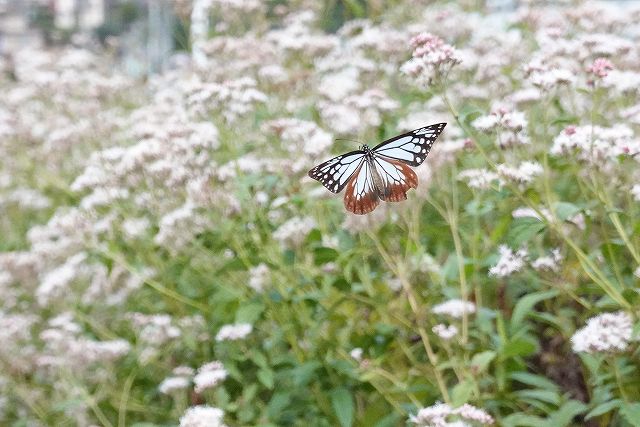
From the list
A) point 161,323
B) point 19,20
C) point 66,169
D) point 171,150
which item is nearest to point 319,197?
point 171,150

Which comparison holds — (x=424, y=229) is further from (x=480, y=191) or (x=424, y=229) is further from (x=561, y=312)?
(x=561, y=312)

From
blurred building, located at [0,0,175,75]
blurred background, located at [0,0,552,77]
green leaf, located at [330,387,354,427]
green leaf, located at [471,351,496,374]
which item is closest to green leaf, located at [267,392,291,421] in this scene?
green leaf, located at [330,387,354,427]

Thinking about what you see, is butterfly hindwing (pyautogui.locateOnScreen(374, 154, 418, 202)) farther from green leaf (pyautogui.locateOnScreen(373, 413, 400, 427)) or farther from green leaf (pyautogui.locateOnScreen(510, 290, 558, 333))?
green leaf (pyautogui.locateOnScreen(373, 413, 400, 427))

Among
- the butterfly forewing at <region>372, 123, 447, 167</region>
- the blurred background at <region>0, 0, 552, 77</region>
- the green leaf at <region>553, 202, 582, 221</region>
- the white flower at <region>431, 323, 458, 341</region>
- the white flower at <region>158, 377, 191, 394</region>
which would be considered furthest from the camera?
the blurred background at <region>0, 0, 552, 77</region>

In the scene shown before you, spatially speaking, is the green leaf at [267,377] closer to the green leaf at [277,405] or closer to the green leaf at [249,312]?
the green leaf at [277,405]

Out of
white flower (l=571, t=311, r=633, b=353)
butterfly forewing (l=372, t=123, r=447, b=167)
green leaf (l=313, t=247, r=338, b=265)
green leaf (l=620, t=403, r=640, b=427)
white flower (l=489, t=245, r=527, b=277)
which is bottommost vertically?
green leaf (l=620, t=403, r=640, b=427)

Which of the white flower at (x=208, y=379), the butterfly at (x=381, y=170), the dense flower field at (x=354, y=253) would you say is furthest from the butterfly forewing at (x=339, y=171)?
the white flower at (x=208, y=379)
